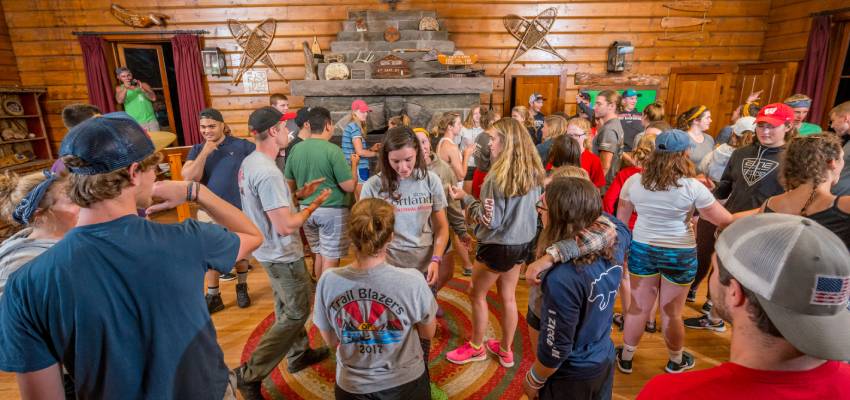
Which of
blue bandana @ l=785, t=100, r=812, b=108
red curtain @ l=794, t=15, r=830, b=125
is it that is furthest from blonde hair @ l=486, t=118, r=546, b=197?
red curtain @ l=794, t=15, r=830, b=125

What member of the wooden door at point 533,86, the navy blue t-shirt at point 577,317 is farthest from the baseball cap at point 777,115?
the wooden door at point 533,86

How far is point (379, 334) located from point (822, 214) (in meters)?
2.32

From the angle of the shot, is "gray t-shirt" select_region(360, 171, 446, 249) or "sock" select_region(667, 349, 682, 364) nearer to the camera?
"gray t-shirt" select_region(360, 171, 446, 249)

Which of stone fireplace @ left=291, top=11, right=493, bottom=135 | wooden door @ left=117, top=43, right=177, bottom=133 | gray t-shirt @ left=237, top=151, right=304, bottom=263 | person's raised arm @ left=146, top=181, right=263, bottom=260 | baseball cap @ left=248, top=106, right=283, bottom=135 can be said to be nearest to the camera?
person's raised arm @ left=146, top=181, right=263, bottom=260

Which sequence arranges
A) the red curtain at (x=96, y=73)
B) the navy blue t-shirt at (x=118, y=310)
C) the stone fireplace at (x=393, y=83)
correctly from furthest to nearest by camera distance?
the red curtain at (x=96, y=73), the stone fireplace at (x=393, y=83), the navy blue t-shirt at (x=118, y=310)

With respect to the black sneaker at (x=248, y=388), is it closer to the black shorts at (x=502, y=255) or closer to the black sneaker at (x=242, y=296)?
the black sneaker at (x=242, y=296)

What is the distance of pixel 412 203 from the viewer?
2.29 metres

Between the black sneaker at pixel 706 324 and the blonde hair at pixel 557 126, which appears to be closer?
the black sneaker at pixel 706 324

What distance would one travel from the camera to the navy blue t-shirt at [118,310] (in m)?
0.99

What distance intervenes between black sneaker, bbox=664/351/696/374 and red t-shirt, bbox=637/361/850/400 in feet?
6.83

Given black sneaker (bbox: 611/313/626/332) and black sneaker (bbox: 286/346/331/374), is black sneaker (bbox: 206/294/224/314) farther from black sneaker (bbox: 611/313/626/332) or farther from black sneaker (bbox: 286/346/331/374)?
black sneaker (bbox: 611/313/626/332)

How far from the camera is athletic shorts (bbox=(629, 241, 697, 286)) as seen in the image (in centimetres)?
223

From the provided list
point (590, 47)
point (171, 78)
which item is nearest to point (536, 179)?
point (590, 47)

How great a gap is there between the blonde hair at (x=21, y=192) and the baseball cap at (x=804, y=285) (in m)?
2.12
